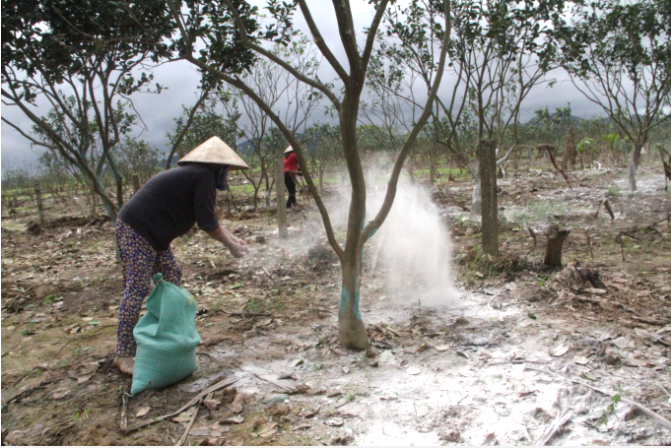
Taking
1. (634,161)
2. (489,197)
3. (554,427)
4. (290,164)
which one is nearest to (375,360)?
(554,427)

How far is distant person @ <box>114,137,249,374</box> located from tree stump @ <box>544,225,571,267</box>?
307 centimetres

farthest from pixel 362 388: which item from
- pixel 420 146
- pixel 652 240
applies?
pixel 420 146

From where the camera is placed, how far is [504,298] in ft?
12.3

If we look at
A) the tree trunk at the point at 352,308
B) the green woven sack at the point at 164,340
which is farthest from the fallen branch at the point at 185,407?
the tree trunk at the point at 352,308

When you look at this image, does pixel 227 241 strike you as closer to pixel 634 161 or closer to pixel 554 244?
pixel 554 244

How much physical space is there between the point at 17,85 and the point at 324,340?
463 cm

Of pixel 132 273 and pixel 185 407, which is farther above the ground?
pixel 132 273

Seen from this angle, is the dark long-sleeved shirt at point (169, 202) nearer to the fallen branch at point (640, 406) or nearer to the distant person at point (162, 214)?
the distant person at point (162, 214)

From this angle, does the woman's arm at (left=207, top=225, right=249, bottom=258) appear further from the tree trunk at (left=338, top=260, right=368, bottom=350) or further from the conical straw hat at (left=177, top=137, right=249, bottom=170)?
the tree trunk at (left=338, top=260, right=368, bottom=350)

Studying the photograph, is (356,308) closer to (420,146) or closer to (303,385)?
(303,385)

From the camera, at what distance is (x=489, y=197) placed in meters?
4.44

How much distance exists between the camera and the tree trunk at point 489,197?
4434 millimetres

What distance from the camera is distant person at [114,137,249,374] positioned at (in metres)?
2.59

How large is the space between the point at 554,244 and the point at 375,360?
243 cm
